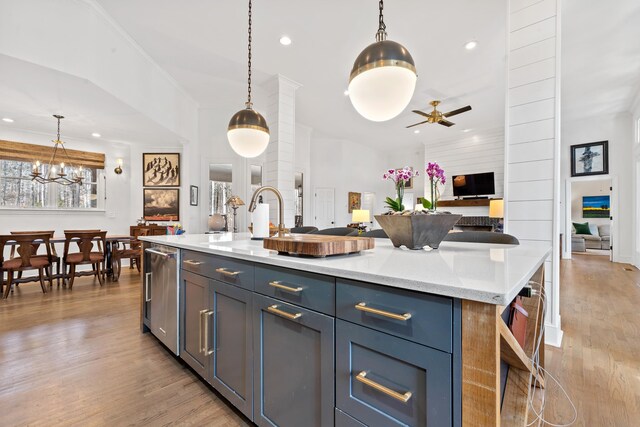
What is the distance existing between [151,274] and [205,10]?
282 centimetres

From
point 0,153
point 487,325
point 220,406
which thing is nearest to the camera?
point 487,325

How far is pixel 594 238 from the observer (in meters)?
8.84

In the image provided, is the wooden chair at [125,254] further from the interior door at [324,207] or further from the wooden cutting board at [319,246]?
the wooden cutting board at [319,246]

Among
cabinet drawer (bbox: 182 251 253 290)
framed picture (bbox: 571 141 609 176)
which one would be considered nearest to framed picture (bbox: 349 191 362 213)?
framed picture (bbox: 571 141 609 176)

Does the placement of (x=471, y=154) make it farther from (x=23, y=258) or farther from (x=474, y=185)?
(x=23, y=258)

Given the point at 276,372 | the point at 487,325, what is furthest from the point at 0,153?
the point at 487,325

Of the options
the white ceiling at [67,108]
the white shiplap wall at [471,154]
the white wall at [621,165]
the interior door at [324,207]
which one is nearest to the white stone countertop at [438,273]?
the white ceiling at [67,108]

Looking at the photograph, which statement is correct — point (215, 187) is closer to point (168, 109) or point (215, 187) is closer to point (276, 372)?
point (168, 109)

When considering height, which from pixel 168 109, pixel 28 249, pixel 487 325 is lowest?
pixel 28 249

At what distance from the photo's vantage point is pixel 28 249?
3846mm

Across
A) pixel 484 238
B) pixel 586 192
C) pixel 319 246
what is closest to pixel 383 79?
pixel 319 246

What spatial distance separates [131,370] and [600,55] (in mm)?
6577

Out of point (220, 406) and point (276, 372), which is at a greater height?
point (276, 372)

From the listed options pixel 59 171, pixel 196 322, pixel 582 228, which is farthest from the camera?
pixel 582 228
